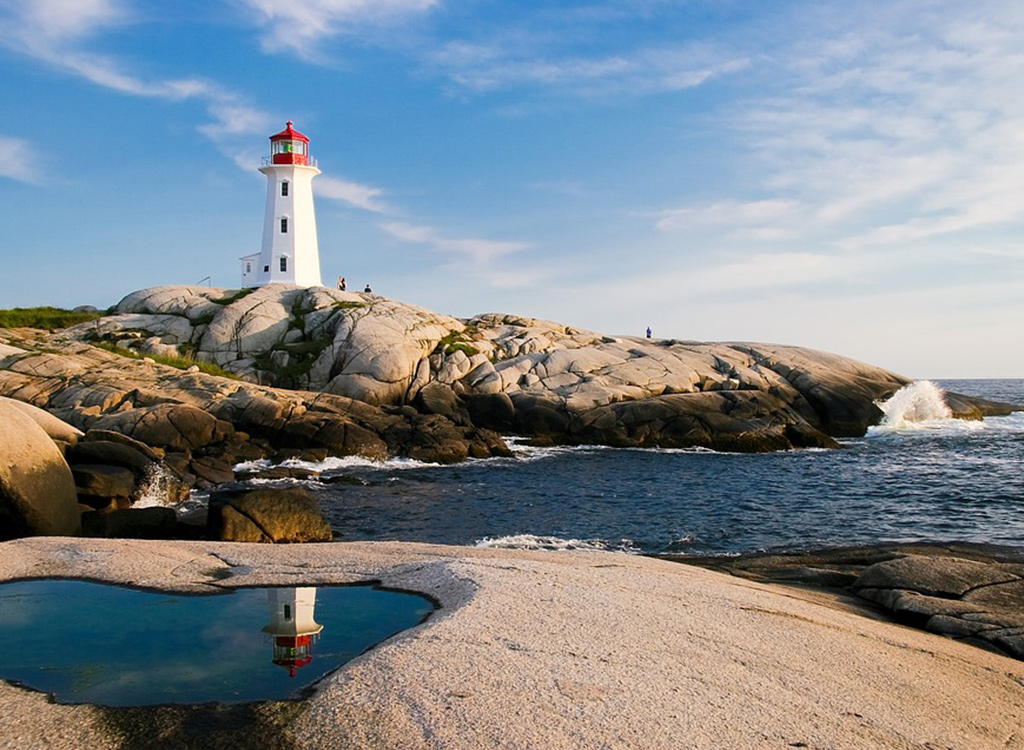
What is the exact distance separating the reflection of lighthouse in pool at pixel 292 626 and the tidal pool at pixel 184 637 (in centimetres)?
1

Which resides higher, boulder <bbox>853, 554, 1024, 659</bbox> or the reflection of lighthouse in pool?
the reflection of lighthouse in pool

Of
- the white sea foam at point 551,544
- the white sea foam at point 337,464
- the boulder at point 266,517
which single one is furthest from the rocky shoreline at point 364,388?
the white sea foam at point 551,544

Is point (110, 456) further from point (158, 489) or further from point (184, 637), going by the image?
point (184, 637)

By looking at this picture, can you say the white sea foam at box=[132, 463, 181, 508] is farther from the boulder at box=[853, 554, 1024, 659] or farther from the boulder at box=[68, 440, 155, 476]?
the boulder at box=[853, 554, 1024, 659]

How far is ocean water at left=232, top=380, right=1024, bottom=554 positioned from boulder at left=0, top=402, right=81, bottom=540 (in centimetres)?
693

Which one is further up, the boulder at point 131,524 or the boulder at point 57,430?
the boulder at point 57,430

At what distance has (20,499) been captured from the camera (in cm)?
1434

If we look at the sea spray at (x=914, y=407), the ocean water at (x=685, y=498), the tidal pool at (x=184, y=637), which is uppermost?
the sea spray at (x=914, y=407)

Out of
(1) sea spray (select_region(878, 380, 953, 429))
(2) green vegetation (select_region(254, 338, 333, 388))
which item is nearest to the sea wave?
(2) green vegetation (select_region(254, 338, 333, 388))

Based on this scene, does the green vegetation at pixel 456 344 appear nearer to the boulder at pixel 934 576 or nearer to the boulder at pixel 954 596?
the boulder at pixel 934 576

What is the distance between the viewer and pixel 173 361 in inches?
1772

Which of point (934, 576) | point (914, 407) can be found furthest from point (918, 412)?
point (934, 576)

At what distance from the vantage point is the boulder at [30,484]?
563 inches

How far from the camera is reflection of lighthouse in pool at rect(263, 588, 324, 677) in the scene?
732cm
